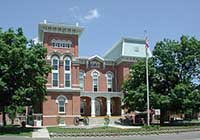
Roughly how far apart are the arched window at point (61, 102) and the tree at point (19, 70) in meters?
13.6

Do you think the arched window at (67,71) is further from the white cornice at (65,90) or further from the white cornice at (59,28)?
the white cornice at (59,28)

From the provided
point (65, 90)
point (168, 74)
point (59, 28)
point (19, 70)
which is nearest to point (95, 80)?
point (65, 90)

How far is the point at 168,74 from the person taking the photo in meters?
47.3

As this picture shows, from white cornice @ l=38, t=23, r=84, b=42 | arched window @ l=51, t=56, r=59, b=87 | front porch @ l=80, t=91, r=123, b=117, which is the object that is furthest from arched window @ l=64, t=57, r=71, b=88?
front porch @ l=80, t=91, r=123, b=117

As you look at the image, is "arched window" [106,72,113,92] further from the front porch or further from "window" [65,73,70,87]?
"window" [65,73,70,87]

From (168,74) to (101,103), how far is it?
1477cm

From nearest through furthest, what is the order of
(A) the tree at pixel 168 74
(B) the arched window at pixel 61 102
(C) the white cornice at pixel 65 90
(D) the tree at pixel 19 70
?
(D) the tree at pixel 19 70 → (A) the tree at pixel 168 74 → (C) the white cornice at pixel 65 90 → (B) the arched window at pixel 61 102

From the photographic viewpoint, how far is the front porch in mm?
54625

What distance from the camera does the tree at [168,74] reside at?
46031 mm

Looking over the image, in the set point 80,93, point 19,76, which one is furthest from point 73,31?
point 19,76

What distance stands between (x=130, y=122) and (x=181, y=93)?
10.0m

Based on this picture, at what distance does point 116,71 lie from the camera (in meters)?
58.4

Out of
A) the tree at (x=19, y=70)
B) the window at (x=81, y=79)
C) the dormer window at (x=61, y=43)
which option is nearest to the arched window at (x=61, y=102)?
the window at (x=81, y=79)

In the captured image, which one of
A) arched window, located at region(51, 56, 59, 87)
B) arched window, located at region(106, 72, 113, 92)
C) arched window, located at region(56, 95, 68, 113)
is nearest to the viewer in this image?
arched window, located at region(56, 95, 68, 113)
